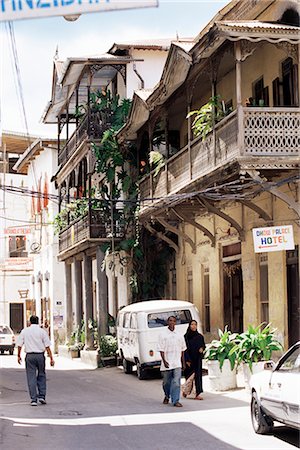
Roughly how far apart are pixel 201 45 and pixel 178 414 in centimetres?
809

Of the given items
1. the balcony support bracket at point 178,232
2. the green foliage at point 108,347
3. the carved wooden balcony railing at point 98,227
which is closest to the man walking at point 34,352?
the balcony support bracket at point 178,232

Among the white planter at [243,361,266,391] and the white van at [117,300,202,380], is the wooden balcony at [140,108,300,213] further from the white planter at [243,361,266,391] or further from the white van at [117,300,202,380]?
the white van at [117,300,202,380]

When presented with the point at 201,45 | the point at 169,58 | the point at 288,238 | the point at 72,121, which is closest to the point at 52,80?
the point at 72,121

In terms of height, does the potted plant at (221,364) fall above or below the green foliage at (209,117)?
below

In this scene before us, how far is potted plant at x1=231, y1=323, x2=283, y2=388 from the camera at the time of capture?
1861cm

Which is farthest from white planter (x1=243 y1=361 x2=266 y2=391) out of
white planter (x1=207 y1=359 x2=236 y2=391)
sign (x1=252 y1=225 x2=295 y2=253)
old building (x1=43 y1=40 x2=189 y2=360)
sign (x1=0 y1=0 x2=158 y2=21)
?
old building (x1=43 y1=40 x2=189 y2=360)

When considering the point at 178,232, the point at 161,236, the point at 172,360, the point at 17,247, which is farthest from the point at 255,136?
the point at 17,247

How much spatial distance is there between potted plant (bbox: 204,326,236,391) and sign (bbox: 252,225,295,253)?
2.20 meters

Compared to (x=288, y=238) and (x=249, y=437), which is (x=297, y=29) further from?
(x=249, y=437)

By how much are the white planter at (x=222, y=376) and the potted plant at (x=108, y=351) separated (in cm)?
1166

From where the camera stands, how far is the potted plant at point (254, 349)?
18.6m

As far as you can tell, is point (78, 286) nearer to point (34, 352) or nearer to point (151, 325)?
point (151, 325)

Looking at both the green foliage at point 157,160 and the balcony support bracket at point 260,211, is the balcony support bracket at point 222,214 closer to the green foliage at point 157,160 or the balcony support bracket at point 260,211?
the balcony support bracket at point 260,211

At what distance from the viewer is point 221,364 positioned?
19812mm
